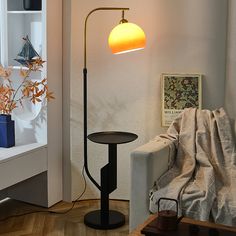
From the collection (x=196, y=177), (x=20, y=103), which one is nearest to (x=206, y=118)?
(x=196, y=177)

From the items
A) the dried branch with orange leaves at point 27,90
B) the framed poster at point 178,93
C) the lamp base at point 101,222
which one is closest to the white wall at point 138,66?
the framed poster at point 178,93

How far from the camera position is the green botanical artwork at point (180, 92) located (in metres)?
3.50

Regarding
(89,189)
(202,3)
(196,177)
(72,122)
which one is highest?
(202,3)

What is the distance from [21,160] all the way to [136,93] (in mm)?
1036

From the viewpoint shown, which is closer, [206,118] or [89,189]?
[206,118]

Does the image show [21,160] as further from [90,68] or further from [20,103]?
[90,68]

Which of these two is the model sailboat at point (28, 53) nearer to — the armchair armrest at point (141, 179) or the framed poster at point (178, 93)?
the framed poster at point (178, 93)

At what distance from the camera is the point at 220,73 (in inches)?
136

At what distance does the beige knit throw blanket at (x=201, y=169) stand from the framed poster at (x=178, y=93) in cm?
28

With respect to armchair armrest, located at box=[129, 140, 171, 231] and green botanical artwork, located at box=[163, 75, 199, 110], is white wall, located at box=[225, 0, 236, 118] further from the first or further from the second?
armchair armrest, located at box=[129, 140, 171, 231]

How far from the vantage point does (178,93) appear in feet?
11.6

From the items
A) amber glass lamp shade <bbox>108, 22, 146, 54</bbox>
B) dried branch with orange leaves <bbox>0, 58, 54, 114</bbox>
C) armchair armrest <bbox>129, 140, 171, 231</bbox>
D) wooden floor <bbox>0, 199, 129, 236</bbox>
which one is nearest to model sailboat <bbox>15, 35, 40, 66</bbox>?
dried branch with orange leaves <bbox>0, 58, 54, 114</bbox>

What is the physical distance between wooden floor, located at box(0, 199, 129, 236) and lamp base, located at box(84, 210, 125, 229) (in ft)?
0.12

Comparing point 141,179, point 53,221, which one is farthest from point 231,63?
point 53,221
